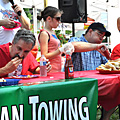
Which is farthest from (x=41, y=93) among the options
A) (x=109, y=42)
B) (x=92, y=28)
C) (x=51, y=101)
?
(x=109, y=42)

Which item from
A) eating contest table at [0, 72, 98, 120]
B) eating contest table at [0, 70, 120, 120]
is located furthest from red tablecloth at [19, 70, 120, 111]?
eating contest table at [0, 72, 98, 120]

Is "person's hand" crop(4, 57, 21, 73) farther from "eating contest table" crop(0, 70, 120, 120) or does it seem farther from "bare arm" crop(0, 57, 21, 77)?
"eating contest table" crop(0, 70, 120, 120)

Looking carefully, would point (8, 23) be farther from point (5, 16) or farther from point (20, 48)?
point (20, 48)

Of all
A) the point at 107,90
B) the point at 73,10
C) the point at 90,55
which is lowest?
the point at 107,90

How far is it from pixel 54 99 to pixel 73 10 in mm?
3856

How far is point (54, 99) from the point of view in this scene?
1.77 metres

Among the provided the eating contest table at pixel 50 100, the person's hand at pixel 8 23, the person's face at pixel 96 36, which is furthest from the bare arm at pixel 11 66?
the person's face at pixel 96 36

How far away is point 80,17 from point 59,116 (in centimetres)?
388

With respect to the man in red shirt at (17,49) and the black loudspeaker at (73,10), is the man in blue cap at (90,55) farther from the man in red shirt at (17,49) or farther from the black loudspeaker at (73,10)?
the black loudspeaker at (73,10)

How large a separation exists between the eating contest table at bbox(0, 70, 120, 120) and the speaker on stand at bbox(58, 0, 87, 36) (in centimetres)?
337

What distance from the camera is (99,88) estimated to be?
2.10 metres

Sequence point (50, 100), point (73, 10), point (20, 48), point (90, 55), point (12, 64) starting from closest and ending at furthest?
point (50, 100)
point (12, 64)
point (20, 48)
point (90, 55)
point (73, 10)

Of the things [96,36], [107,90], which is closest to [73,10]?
[96,36]

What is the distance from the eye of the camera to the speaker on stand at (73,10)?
17.6 ft
